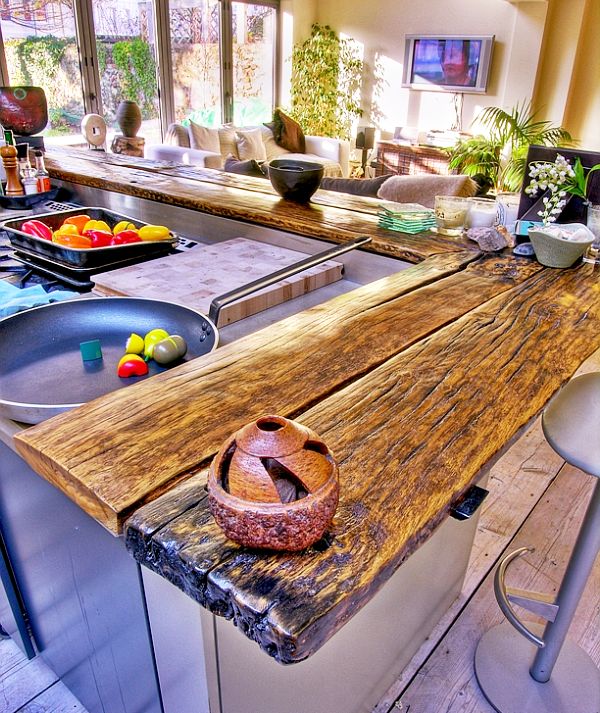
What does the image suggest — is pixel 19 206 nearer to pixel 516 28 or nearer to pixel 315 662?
pixel 315 662

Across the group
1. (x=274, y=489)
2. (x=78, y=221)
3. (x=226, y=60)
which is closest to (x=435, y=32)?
(x=226, y=60)

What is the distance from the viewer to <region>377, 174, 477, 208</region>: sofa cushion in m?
3.30

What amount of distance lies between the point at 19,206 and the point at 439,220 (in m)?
1.58

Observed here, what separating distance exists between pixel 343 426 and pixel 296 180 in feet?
4.43

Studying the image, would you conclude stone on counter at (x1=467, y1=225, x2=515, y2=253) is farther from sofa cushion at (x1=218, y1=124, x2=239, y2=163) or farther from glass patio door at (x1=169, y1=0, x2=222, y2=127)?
glass patio door at (x1=169, y1=0, x2=222, y2=127)

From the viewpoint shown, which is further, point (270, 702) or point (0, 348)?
point (0, 348)

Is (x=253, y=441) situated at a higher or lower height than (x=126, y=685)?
higher

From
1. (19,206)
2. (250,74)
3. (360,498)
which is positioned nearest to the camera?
(360,498)

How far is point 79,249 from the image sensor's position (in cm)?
154

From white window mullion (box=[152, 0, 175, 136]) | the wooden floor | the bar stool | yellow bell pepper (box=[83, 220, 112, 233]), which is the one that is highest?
white window mullion (box=[152, 0, 175, 136])

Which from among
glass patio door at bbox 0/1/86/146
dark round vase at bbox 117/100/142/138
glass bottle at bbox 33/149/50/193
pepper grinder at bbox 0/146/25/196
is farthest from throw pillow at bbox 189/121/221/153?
pepper grinder at bbox 0/146/25/196

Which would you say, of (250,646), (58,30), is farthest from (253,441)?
(58,30)

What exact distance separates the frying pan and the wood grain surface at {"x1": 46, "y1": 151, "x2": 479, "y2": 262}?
343mm

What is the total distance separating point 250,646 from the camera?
77 cm
